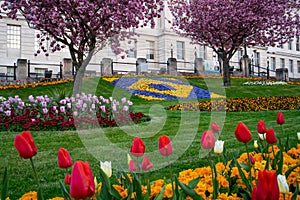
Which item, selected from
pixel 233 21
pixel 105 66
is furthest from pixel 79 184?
pixel 105 66

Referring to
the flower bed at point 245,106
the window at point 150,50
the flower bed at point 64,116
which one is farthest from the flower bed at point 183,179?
the window at point 150,50

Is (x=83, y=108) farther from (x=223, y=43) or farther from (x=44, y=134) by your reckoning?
(x=223, y=43)

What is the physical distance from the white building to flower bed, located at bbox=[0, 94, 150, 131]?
6.28 m

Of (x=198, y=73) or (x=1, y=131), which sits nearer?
(x=1, y=131)

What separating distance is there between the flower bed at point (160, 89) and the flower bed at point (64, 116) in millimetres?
7321

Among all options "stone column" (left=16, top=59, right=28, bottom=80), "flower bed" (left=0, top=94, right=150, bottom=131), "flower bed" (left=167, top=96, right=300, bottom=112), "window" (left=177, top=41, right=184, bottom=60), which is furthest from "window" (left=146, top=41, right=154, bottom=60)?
"flower bed" (left=0, top=94, right=150, bottom=131)

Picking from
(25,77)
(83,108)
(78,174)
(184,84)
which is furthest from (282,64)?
(78,174)

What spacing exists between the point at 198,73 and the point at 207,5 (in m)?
8.51

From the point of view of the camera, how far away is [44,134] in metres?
7.09

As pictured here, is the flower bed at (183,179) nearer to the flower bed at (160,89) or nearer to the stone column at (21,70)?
the flower bed at (160,89)

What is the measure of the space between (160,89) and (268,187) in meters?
18.2

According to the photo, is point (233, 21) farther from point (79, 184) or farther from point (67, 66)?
point (79, 184)

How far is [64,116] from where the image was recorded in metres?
8.55

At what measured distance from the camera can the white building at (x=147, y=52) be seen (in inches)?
1138
